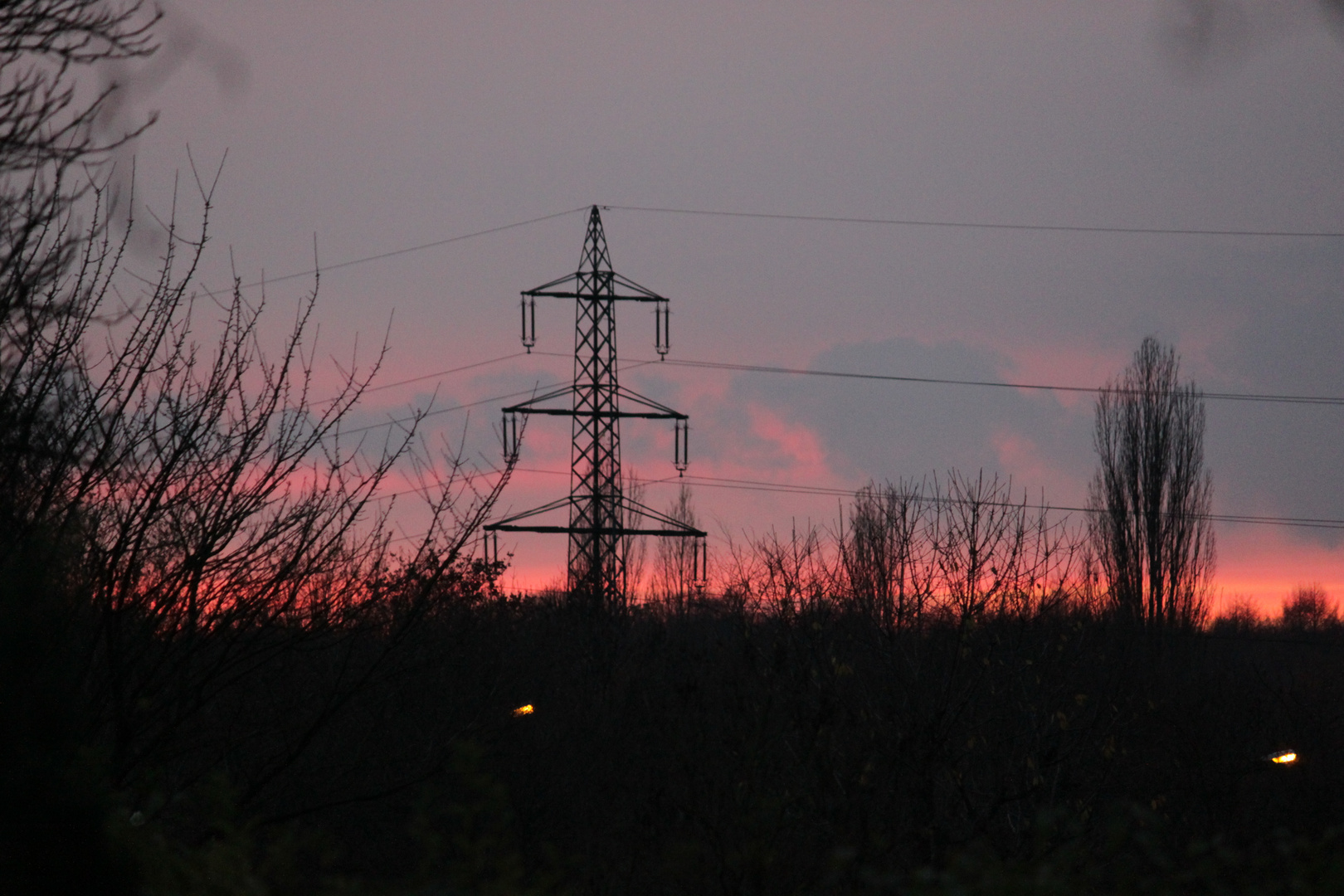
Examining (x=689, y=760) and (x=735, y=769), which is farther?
(x=735, y=769)

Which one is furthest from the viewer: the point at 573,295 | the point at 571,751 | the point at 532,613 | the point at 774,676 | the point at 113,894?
the point at 532,613

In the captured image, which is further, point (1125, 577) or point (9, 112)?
point (1125, 577)

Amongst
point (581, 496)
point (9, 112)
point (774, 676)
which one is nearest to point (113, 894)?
point (9, 112)

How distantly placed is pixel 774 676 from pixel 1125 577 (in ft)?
88.8

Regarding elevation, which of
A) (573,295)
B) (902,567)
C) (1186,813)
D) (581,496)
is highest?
(573,295)

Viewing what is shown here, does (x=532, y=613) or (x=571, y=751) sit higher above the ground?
(x=532, y=613)

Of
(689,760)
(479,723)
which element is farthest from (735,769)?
(479,723)

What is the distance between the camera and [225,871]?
3.79m

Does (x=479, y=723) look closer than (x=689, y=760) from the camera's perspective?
No

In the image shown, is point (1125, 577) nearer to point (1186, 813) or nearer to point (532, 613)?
point (1186, 813)

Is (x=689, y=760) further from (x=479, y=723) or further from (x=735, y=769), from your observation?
(x=479, y=723)

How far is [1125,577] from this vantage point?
37656 mm

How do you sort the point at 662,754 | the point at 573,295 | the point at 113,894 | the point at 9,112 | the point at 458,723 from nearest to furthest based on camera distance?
the point at 113,894
the point at 9,112
the point at 458,723
the point at 662,754
the point at 573,295

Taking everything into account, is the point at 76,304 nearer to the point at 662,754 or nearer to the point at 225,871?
the point at 225,871
